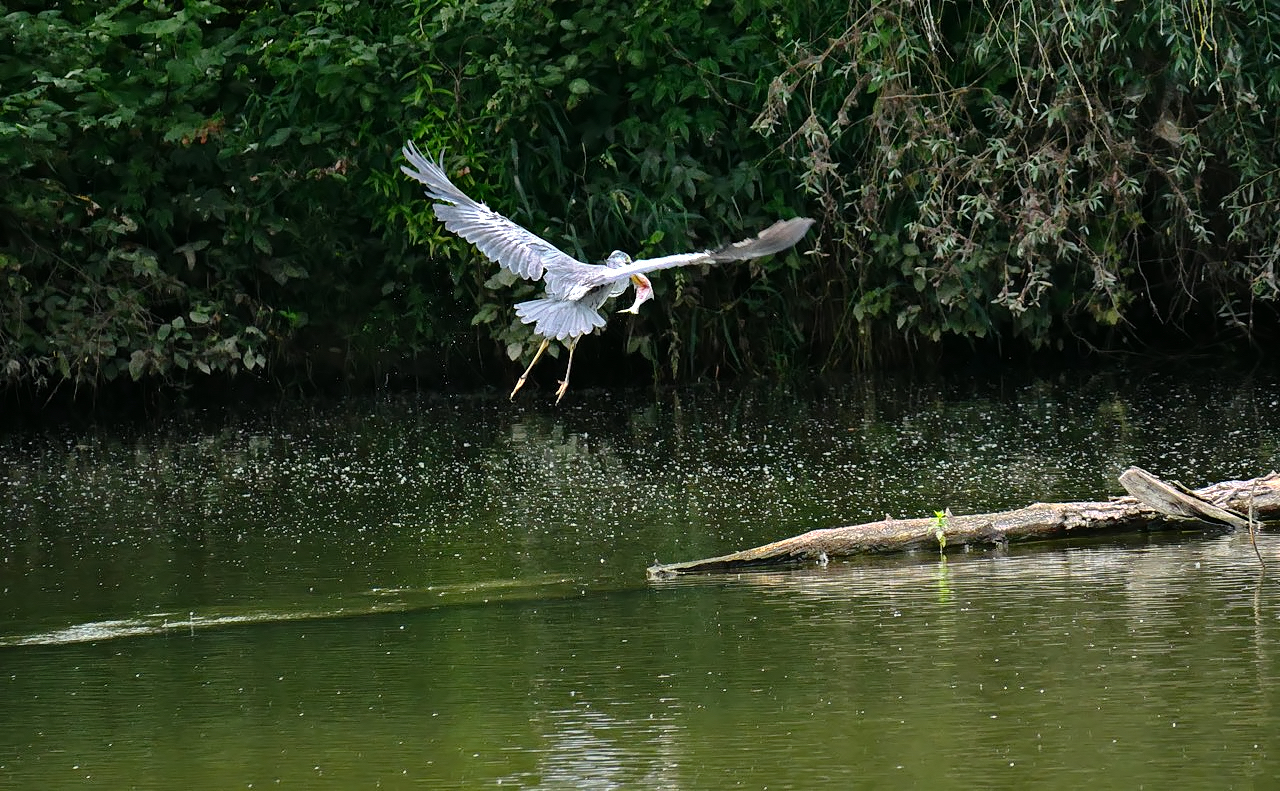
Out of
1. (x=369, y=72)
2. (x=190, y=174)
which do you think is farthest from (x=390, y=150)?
(x=190, y=174)

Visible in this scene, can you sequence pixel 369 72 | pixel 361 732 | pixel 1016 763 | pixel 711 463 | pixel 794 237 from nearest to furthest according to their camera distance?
pixel 1016 763
pixel 361 732
pixel 794 237
pixel 711 463
pixel 369 72

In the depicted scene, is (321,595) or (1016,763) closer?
(1016,763)

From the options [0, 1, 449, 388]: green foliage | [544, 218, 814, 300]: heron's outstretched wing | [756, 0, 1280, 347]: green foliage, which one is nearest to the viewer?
[544, 218, 814, 300]: heron's outstretched wing

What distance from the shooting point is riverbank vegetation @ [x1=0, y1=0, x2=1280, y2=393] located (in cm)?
1116

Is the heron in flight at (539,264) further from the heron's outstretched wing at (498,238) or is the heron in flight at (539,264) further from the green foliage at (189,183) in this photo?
the green foliage at (189,183)

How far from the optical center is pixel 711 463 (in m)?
9.38

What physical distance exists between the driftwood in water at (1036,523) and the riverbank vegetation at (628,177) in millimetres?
4158

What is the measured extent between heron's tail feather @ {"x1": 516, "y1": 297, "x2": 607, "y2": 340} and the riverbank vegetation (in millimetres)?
3957

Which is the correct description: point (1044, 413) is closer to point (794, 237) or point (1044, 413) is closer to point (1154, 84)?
point (1154, 84)

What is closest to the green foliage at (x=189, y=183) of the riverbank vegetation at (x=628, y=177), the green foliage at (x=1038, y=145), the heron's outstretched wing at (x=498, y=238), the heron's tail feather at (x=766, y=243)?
the riverbank vegetation at (x=628, y=177)

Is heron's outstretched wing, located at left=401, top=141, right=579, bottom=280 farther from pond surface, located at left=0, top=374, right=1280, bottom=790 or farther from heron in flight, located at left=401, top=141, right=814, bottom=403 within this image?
pond surface, located at left=0, top=374, right=1280, bottom=790

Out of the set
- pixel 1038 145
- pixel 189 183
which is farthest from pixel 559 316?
pixel 189 183

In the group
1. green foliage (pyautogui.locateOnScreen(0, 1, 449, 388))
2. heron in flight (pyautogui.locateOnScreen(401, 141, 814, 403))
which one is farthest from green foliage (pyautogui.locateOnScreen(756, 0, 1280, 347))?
heron in flight (pyautogui.locateOnScreen(401, 141, 814, 403))

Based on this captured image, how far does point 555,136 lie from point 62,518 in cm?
505
